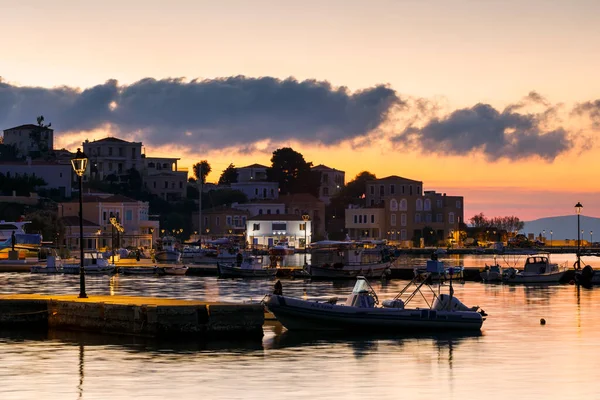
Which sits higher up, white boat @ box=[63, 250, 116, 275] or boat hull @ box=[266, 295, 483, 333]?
white boat @ box=[63, 250, 116, 275]

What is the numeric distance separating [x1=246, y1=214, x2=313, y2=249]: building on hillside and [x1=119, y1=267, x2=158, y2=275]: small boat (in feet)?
291

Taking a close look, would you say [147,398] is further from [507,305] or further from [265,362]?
[507,305]

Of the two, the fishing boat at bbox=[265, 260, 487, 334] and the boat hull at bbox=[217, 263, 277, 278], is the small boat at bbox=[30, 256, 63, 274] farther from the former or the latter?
the fishing boat at bbox=[265, 260, 487, 334]

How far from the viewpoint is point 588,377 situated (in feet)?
113

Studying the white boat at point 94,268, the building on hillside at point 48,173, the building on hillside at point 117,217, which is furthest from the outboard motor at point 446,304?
the building on hillside at point 48,173

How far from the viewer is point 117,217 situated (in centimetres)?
17275

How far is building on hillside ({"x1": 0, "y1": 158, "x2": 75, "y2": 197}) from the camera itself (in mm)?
187750

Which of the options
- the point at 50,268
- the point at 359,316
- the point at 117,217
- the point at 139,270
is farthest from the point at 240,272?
the point at 117,217

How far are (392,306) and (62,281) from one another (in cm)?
→ 4835

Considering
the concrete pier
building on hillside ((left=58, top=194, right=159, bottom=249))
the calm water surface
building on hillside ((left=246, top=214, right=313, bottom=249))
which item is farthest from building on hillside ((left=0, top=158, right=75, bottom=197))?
the concrete pier

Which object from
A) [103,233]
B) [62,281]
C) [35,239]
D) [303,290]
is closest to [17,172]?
[103,233]

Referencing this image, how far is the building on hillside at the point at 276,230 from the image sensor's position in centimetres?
19488

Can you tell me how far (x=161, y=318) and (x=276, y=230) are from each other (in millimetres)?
154631

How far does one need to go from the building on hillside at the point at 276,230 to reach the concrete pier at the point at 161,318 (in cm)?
14934
